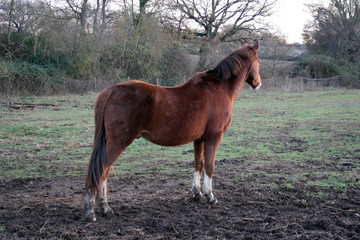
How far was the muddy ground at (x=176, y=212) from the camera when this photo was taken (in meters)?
3.63

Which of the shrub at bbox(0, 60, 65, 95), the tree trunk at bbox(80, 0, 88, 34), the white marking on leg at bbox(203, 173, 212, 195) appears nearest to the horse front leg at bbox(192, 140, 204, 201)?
the white marking on leg at bbox(203, 173, 212, 195)

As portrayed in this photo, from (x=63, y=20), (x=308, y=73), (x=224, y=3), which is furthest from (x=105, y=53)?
(x=308, y=73)

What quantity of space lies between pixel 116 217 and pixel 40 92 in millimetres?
18696

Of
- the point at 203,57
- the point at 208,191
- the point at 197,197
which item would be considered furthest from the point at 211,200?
the point at 203,57

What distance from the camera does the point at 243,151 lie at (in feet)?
26.1

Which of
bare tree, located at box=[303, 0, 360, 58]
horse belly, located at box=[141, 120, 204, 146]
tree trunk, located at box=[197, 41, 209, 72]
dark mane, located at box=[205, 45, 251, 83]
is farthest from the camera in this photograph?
bare tree, located at box=[303, 0, 360, 58]

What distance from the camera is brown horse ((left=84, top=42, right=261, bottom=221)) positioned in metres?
4.10

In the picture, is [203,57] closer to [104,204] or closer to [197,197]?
[197,197]

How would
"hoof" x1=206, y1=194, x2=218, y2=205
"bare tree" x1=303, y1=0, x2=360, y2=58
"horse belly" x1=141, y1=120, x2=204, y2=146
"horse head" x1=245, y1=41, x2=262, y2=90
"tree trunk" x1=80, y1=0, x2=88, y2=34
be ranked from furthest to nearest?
"bare tree" x1=303, y1=0, x2=360, y2=58 → "tree trunk" x1=80, y1=0, x2=88, y2=34 → "horse head" x1=245, y1=41, x2=262, y2=90 → "hoof" x1=206, y1=194, x2=218, y2=205 → "horse belly" x1=141, y1=120, x2=204, y2=146

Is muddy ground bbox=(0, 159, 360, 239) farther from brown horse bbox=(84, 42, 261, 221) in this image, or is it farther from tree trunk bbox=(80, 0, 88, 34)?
tree trunk bbox=(80, 0, 88, 34)

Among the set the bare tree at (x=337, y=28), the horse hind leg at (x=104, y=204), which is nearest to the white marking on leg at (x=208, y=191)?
the horse hind leg at (x=104, y=204)

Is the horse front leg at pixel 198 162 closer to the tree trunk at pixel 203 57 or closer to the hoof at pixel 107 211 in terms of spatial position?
the hoof at pixel 107 211

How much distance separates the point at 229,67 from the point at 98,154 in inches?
101

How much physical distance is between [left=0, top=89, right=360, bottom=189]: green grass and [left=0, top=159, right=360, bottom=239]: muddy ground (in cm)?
49
